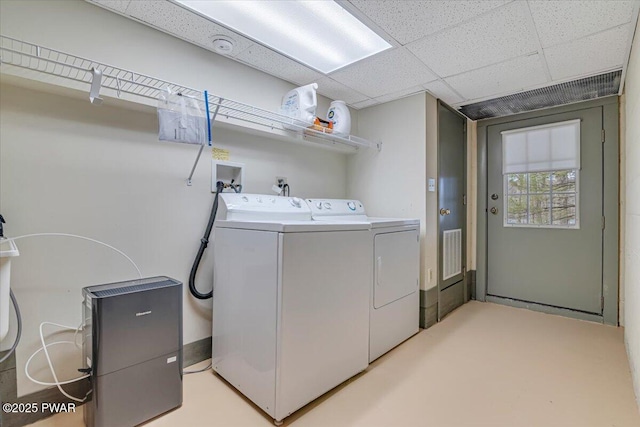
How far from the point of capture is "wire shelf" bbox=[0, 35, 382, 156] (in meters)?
1.33

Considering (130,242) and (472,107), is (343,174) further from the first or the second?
(130,242)

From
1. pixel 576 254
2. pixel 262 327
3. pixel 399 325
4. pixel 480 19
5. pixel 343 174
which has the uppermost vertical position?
pixel 480 19

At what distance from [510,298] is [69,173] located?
4.00 meters

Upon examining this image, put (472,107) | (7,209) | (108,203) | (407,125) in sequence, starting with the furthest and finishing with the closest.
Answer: (472,107)
(407,125)
(108,203)
(7,209)

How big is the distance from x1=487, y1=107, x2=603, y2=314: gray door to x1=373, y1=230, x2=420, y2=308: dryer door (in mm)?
1481

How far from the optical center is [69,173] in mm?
1516

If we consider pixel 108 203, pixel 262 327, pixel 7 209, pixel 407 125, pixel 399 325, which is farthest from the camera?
pixel 407 125

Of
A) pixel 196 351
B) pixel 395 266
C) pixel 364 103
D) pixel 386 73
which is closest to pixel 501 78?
pixel 386 73

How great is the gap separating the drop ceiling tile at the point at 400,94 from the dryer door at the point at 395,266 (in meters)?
1.26

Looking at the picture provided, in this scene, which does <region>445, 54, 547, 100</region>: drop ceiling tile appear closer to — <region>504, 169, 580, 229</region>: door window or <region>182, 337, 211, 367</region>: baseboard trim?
<region>504, 169, 580, 229</region>: door window

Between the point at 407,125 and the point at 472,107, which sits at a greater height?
the point at 472,107

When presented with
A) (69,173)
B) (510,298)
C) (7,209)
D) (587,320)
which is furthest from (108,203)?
(587,320)

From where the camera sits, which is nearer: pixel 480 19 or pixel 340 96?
pixel 480 19

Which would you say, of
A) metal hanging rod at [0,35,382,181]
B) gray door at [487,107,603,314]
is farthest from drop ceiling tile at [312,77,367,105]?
gray door at [487,107,603,314]
